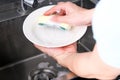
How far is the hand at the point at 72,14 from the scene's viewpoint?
771mm

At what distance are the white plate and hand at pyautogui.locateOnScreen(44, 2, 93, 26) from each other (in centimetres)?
3

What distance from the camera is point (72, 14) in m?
0.79

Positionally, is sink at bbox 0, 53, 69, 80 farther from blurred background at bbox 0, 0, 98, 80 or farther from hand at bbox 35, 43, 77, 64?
hand at bbox 35, 43, 77, 64

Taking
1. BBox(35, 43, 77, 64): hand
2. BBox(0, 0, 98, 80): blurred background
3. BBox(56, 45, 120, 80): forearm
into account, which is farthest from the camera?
BBox(0, 0, 98, 80): blurred background

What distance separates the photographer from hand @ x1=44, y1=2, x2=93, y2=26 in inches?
30.4

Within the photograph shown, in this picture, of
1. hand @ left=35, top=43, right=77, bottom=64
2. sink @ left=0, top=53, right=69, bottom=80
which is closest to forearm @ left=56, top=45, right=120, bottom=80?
hand @ left=35, top=43, right=77, bottom=64

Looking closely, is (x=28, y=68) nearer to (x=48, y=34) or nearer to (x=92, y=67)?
(x=48, y=34)

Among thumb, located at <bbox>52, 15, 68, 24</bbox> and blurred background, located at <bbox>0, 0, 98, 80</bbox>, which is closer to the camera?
thumb, located at <bbox>52, 15, 68, 24</bbox>

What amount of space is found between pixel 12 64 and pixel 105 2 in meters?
0.64

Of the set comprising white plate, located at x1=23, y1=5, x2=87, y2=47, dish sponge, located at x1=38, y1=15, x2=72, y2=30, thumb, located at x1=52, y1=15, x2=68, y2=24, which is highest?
thumb, located at x1=52, y1=15, x2=68, y2=24

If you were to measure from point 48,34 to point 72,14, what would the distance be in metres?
0.12

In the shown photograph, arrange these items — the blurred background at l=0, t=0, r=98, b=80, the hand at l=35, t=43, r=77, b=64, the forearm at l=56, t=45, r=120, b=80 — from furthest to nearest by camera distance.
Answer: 1. the blurred background at l=0, t=0, r=98, b=80
2. the hand at l=35, t=43, r=77, b=64
3. the forearm at l=56, t=45, r=120, b=80

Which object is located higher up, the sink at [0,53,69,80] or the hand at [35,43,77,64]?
the hand at [35,43,77,64]

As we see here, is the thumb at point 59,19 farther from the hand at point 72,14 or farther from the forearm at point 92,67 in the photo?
the forearm at point 92,67
